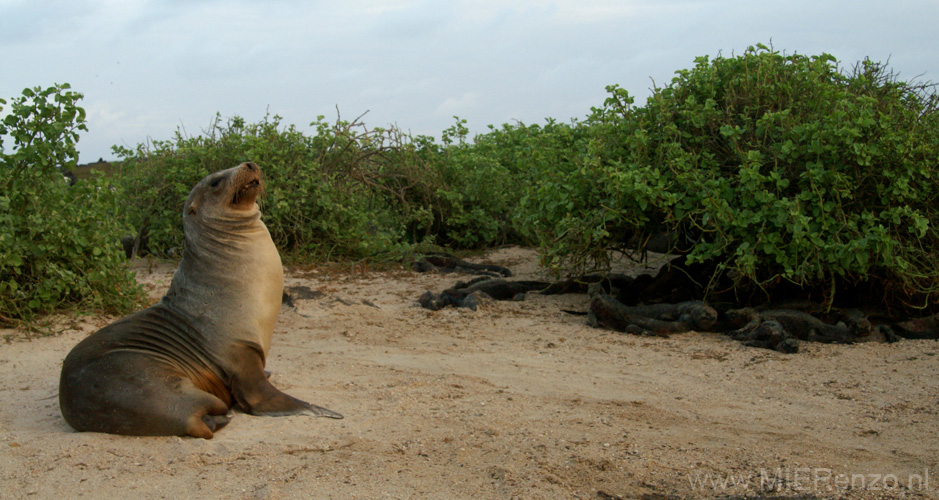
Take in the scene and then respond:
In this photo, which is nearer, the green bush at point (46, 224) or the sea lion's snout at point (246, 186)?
the sea lion's snout at point (246, 186)

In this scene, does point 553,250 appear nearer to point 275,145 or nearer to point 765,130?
point 765,130

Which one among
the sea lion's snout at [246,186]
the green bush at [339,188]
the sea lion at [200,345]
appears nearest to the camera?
the sea lion at [200,345]

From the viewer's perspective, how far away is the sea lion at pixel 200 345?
3578 mm

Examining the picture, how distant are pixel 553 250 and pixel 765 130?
80.9 inches

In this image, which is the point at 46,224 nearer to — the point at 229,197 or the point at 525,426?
the point at 229,197

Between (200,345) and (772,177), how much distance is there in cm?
435

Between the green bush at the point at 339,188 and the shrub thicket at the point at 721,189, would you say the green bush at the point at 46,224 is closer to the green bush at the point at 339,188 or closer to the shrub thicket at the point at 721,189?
the shrub thicket at the point at 721,189

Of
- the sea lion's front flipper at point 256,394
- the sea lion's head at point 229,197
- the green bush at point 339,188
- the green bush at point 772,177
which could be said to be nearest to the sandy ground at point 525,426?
the sea lion's front flipper at point 256,394

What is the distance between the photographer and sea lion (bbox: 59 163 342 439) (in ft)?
11.7

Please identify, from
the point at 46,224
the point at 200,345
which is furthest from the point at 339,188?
the point at 200,345

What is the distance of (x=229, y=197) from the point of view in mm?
4164

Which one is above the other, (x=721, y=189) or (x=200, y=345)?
(x=721, y=189)

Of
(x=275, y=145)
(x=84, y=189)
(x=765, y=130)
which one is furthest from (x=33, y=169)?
(x=765, y=130)

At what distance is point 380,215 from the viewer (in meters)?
10.5
